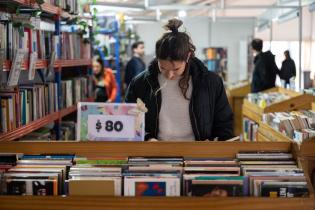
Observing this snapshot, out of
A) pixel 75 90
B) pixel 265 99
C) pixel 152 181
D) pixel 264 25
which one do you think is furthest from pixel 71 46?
pixel 264 25

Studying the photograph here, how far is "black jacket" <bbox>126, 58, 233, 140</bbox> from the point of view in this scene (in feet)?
9.69

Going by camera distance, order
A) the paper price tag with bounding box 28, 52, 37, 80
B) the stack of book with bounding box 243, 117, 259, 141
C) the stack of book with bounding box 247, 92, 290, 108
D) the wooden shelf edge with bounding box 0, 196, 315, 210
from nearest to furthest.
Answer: the wooden shelf edge with bounding box 0, 196, 315, 210 < the paper price tag with bounding box 28, 52, 37, 80 < the stack of book with bounding box 247, 92, 290, 108 < the stack of book with bounding box 243, 117, 259, 141

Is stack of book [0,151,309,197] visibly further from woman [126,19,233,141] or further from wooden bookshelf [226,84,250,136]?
wooden bookshelf [226,84,250,136]

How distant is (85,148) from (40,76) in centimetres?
265

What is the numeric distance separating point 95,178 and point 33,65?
189 centimetres

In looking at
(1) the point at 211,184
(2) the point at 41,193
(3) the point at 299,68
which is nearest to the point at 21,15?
(2) the point at 41,193

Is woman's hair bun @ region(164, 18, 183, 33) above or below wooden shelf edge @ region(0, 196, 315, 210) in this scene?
above

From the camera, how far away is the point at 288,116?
4512mm

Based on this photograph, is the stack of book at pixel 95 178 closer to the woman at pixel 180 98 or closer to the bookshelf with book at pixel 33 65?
the woman at pixel 180 98

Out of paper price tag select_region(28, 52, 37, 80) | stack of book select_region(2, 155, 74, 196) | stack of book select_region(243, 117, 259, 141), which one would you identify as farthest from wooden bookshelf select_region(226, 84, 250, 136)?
stack of book select_region(2, 155, 74, 196)

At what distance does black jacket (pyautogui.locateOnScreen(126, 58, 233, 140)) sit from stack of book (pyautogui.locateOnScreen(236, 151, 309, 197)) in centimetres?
67

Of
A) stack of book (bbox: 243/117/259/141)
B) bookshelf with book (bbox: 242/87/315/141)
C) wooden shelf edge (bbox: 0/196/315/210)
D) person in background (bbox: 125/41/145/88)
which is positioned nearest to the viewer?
wooden shelf edge (bbox: 0/196/315/210)

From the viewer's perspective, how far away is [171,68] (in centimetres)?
285

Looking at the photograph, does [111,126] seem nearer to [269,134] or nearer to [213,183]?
[213,183]
